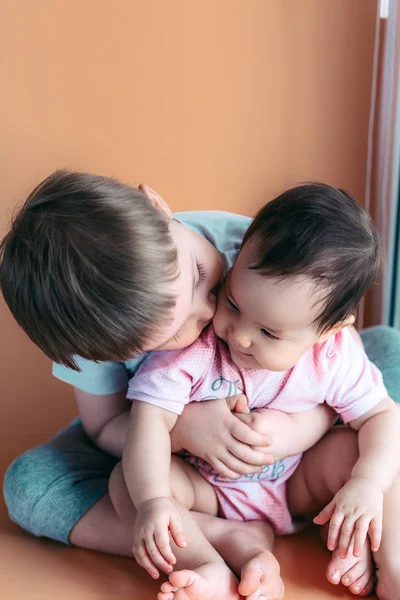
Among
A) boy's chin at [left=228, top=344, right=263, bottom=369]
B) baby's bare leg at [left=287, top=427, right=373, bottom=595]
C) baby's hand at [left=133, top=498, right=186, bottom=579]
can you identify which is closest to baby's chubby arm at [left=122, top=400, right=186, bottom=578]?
baby's hand at [left=133, top=498, right=186, bottom=579]

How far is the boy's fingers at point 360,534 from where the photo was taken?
0.81 m

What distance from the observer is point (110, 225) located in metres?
0.74

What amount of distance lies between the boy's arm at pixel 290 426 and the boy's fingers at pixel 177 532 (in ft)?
0.56

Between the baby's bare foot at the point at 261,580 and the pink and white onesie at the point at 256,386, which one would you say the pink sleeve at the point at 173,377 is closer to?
the pink and white onesie at the point at 256,386

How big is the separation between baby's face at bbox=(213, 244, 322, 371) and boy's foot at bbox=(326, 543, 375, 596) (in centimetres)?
24

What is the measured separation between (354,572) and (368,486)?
0.11m

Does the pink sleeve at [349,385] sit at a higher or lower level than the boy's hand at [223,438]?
higher

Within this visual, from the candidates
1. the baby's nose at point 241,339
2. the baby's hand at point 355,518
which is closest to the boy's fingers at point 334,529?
the baby's hand at point 355,518

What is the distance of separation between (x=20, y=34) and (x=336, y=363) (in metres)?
0.89

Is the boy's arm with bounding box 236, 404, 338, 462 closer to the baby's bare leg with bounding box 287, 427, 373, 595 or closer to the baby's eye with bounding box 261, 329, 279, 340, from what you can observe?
the baby's bare leg with bounding box 287, 427, 373, 595

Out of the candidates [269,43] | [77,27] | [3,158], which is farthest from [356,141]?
[3,158]

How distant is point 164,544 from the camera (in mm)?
787

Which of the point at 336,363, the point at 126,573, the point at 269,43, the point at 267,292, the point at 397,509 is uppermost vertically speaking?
the point at 269,43

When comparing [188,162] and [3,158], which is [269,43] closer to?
[188,162]
